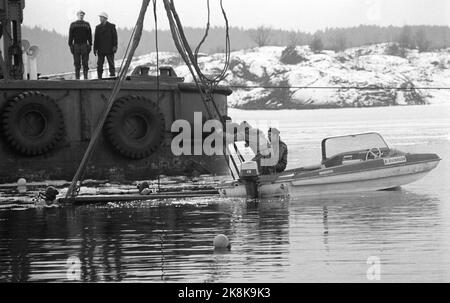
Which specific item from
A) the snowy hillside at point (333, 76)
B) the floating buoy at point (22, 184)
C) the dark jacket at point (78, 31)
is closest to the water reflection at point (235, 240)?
the floating buoy at point (22, 184)

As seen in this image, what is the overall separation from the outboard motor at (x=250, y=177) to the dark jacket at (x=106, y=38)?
260 inches

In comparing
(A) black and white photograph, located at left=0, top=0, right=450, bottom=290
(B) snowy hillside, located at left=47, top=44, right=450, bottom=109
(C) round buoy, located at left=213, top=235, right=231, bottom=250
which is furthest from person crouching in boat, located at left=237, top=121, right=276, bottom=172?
(B) snowy hillside, located at left=47, top=44, right=450, bottom=109

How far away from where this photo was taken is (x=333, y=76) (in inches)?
4063

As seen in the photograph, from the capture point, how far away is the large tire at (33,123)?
23045mm

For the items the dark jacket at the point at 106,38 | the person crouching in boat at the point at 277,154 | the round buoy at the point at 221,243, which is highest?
the dark jacket at the point at 106,38

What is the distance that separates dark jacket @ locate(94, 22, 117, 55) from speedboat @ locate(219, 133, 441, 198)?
6.33 metres

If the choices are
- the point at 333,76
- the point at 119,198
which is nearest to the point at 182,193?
the point at 119,198

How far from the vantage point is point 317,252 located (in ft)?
41.3

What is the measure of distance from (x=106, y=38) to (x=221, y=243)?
40.5ft

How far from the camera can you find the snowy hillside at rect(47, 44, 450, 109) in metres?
96.1

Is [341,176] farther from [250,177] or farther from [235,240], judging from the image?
[235,240]

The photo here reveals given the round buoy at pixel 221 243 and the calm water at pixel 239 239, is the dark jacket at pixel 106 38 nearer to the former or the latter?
the calm water at pixel 239 239

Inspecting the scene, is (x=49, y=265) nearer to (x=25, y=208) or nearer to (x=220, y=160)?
(x=25, y=208)
